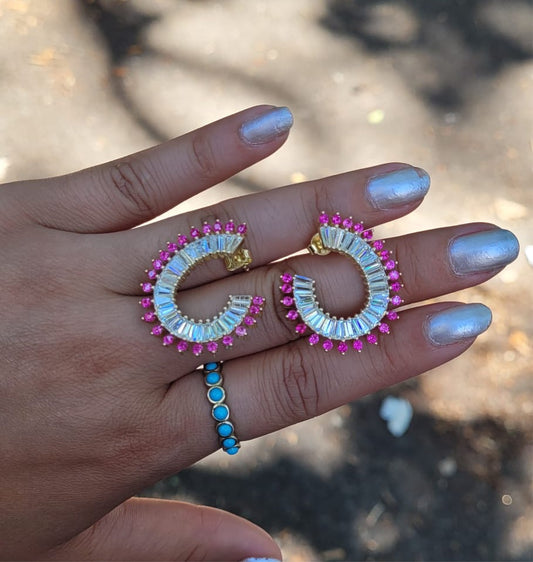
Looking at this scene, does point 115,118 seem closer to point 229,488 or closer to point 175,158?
point 175,158

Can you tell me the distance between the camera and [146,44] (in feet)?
12.6

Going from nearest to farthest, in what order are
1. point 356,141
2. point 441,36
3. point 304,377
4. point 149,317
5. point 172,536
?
point 149,317
point 304,377
point 172,536
point 356,141
point 441,36

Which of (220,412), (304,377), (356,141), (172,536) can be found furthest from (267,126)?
(356,141)

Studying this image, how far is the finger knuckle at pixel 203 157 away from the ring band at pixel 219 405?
24.7 inches

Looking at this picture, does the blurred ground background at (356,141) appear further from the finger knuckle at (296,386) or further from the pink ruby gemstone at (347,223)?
the pink ruby gemstone at (347,223)

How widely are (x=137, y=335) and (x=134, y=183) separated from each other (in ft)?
1.67

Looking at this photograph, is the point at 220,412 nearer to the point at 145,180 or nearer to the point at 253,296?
the point at 253,296

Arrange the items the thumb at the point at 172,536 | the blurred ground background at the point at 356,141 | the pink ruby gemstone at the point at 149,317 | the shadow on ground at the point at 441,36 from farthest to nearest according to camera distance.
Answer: the shadow on ground at the point at 441,36 < the blurred ground background at the point at 356,141 < the thumb at the point at 172,536 < the pink ruby gemstone at the point at 149,317

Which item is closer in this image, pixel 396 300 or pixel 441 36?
pixel 396 300

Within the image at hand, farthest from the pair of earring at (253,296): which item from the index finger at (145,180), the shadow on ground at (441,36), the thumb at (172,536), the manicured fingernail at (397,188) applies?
the shadow on ground at (441,36)

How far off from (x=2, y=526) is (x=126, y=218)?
3.45ft

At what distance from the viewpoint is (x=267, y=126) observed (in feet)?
6.13

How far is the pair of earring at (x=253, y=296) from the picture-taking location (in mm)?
1804

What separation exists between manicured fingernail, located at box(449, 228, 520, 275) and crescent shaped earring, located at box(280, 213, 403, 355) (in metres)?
0.19
